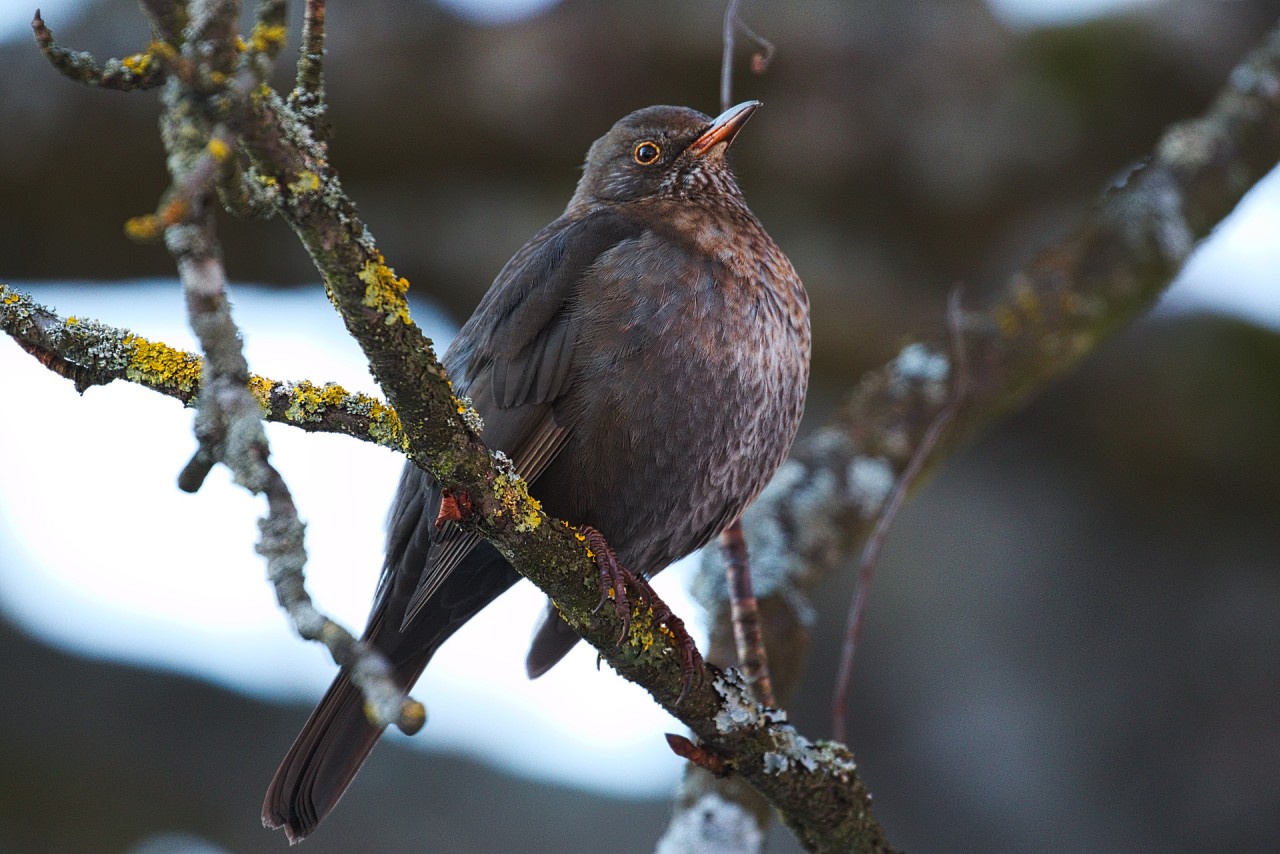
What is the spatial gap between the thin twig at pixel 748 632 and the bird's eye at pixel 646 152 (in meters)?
1.32

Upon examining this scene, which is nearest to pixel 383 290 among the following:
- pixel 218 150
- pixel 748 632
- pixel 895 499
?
pixel 218 150

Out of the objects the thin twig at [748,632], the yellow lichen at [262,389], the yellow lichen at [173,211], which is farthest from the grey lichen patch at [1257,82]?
the yellow lichen at [173,211]

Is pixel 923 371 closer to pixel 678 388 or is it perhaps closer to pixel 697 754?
pixel 678 388

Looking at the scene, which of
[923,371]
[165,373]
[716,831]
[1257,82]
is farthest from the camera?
[1257,82]

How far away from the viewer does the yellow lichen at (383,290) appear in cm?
151

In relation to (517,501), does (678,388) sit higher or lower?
higher

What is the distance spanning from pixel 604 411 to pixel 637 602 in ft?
1.91

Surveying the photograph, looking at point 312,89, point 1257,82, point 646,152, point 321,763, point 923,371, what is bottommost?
point 321,763

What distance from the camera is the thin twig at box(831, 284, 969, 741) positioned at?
2.90m

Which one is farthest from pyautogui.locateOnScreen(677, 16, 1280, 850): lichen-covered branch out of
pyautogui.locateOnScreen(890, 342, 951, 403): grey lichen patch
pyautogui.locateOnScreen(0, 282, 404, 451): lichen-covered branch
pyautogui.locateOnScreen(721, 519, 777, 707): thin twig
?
pyautogui.locateOnScreen(0, 282, 404, 451): lichen-covered branch

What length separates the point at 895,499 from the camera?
10.3 ft

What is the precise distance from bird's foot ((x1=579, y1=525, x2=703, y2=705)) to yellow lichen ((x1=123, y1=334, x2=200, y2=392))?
84 centimetres

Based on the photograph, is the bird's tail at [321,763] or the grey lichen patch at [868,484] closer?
the bird's tail at [321,763]

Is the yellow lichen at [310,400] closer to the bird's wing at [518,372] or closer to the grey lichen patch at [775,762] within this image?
the bird's wing at [518,372]
